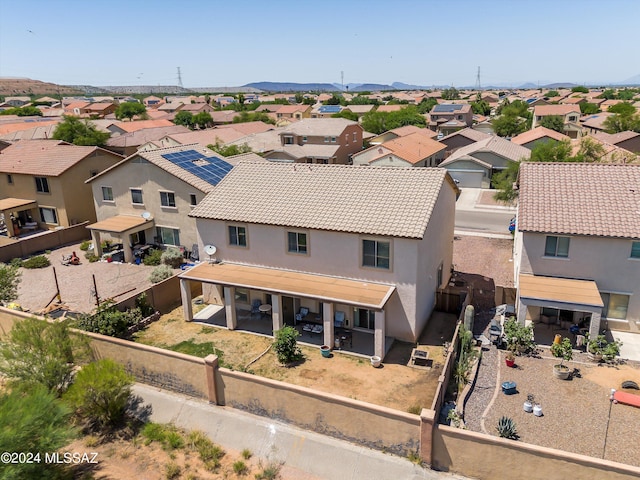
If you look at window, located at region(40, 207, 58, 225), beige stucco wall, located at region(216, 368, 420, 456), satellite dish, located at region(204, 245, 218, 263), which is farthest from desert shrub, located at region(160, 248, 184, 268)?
beige stucco wall, located at region(216, 368, 420, 456)

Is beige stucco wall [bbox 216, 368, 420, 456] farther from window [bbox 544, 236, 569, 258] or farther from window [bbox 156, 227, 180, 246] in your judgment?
window [bbox 156, 227, 180, 246]

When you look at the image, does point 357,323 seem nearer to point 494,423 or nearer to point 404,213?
point 404,213

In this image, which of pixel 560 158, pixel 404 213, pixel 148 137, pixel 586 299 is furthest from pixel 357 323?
pixel 148 137

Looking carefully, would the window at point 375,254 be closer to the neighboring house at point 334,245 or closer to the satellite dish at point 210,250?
the neighboring house at point 334,245

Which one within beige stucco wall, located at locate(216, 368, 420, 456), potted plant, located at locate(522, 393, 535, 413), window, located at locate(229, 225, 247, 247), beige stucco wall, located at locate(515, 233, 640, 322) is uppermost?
window, located at locate(229, 225, 247, 247)

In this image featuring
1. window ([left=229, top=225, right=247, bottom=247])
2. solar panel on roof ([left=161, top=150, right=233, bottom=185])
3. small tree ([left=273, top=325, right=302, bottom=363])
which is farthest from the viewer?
solar panel on roof ([left=161, top=150, right=233, bottom=185])

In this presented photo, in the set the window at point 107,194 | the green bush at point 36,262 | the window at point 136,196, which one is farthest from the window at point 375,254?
the green bush at point 36,262

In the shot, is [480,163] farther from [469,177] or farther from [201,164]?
[201,164]
